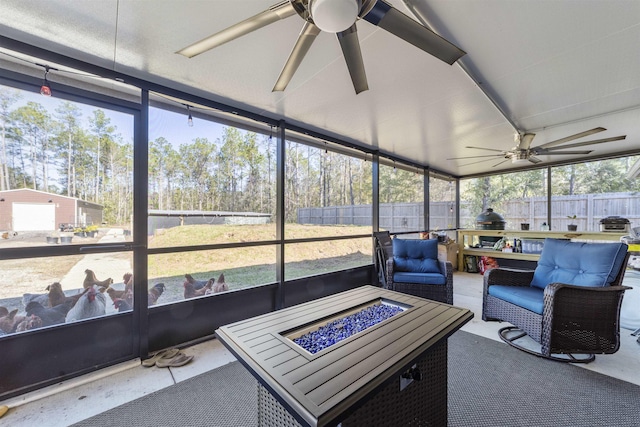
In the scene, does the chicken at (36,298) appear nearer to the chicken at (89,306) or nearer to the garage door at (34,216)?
the chicken at (89,306)

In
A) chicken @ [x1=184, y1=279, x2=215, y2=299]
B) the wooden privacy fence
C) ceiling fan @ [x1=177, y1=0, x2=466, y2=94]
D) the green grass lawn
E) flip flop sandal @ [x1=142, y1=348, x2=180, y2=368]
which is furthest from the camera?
the wooden privacy fence

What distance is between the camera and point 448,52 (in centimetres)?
133

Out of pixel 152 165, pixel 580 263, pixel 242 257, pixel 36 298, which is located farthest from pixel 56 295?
pixel 580 263

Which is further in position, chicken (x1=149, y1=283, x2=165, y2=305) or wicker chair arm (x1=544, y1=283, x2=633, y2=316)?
chicken (x1=149, y1=283, x2=165, y2=305)

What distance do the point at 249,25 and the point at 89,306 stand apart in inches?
99.6

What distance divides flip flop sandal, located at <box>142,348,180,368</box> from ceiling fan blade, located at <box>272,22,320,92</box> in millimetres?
2491

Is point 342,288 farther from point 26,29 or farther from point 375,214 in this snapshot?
point 26,29

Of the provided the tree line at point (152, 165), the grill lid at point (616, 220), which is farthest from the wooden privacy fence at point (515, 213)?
the grill lid at point (616, 220)

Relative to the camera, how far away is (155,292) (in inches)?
97.1

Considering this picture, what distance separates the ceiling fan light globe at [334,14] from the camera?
1056 mm

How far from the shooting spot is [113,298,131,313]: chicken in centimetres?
227


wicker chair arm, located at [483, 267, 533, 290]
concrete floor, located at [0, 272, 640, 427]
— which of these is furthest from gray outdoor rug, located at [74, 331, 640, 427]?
wicker chair arm, located at [483, 267, 533, 290]

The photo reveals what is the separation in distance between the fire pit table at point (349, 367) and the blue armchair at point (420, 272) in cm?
170

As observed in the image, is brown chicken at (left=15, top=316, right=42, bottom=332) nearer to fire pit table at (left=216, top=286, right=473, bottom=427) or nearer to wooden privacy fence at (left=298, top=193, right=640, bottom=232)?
fire pit table at (left=216, top=286, right=473, bottom=427)
